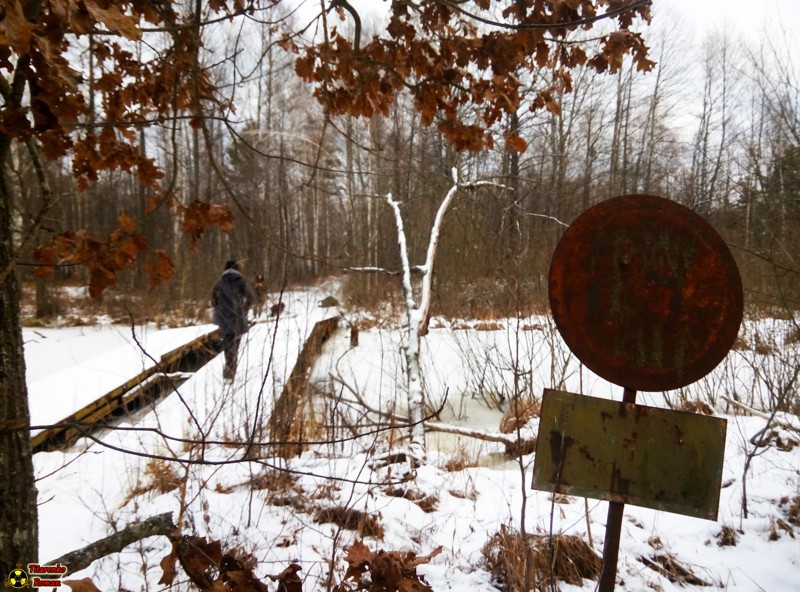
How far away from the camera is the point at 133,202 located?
18.1m

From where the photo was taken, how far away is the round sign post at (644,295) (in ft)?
4.58

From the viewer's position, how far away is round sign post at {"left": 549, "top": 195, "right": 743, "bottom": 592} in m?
1.39

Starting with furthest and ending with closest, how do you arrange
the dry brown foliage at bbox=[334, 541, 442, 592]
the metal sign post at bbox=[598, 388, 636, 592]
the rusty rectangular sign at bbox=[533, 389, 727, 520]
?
1. the metal sign post at bbox=[598, 388, 636, 592]
2. the rusty rectangular sign at bbox=[533, 389, 727, 520]
3. the dry brown foliage at bbox=[334, 541, 442, 592]

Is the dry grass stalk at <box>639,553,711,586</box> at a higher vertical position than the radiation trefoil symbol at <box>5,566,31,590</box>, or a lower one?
lower

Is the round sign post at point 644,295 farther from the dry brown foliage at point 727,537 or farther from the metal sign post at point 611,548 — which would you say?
the dry brown foliage at point 727,537

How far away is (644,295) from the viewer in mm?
1452

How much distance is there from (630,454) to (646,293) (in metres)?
0.51

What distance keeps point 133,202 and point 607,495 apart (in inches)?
806

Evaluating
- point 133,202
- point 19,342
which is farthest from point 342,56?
point 133,202

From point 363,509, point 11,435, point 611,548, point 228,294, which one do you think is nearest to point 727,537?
point 611,548

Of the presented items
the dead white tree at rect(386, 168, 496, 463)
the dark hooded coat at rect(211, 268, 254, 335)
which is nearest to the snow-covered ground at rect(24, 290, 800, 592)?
the dead white tree at rect(386, 168, 496, 463)

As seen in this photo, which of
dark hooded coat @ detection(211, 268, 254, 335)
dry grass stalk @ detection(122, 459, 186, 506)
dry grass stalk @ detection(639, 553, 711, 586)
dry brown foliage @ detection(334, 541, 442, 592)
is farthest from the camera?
dark hooded coat @ detection(211, 268, 254, 335)

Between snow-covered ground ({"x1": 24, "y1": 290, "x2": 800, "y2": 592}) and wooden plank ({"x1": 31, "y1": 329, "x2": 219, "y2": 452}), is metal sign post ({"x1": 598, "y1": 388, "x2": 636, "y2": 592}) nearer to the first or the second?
snow-covered ground ({"x1": 24, "y1": 290, "x2": 800, "y2": 592})

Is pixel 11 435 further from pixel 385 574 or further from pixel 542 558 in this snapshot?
pixel 542 558
